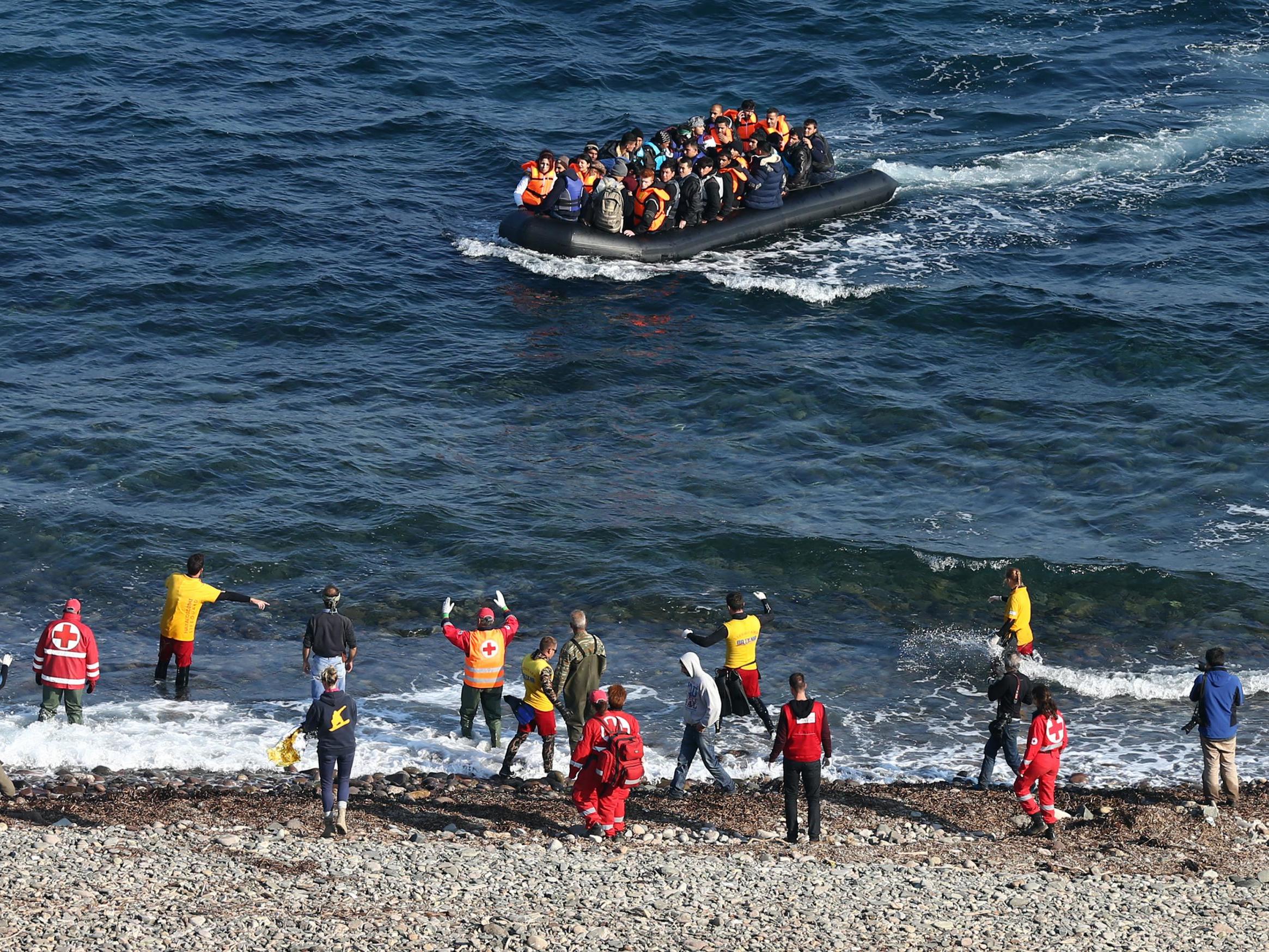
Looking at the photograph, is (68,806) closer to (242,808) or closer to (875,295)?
(242,808)

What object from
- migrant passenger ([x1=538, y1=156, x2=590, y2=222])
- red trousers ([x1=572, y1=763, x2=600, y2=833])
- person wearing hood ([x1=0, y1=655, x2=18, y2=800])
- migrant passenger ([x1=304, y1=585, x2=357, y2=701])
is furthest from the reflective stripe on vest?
migrant passenger ([x1=538, y1=156, x2=590, y2=222])

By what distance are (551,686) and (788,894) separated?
3171mm

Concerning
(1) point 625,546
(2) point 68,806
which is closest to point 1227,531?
(1) point 625,546

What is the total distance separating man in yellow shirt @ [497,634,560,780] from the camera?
13484 millimetres

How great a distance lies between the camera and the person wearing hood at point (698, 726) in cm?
1312

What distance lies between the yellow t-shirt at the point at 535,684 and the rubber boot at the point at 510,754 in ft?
0.93

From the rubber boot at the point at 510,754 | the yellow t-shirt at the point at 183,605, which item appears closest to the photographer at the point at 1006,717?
the rubber boot at the point at 510,754

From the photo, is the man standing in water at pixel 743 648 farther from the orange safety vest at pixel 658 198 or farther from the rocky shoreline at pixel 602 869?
the orange safety vest at pixel 658 198

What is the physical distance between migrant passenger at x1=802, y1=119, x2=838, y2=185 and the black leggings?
18192mm

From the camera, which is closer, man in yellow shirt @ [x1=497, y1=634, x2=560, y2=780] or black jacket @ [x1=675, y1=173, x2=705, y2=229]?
man in yellow shirt @ [x1=497, y1=634, x2=560, y2=780]

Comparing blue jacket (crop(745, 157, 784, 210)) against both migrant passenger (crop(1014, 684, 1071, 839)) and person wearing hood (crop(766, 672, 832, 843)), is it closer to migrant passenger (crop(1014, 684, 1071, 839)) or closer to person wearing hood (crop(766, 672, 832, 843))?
migrant passenger (crop(1014, 684, 1071, 839))

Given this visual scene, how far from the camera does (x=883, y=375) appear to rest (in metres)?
23.2

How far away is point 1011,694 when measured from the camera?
1323 cm

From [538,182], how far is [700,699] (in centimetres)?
1518
